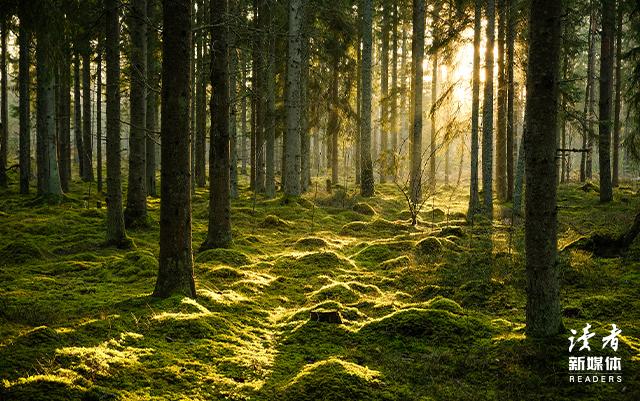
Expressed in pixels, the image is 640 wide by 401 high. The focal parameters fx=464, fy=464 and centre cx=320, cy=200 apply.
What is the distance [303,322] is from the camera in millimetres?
6438

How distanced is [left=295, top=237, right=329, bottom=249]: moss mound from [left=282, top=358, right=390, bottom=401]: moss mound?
6.93 meters

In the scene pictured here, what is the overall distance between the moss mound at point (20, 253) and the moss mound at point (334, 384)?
25.2ft

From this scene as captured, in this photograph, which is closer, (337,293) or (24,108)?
(337,293)

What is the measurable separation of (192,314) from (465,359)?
3.43 meters

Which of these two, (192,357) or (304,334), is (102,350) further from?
(304,334)

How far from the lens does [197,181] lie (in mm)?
27047

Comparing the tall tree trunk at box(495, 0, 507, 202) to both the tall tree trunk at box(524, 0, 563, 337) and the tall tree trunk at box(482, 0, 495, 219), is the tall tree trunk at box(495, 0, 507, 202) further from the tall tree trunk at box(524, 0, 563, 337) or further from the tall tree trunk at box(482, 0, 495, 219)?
the tall tree trunk at box(524, 0, 563, 337)

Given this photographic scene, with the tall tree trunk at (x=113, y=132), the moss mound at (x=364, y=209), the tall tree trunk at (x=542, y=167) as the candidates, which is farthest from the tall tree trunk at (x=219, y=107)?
the moss mound at (x=364, y=209)

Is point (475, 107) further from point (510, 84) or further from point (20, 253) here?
point (20, 253)

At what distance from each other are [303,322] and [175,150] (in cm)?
298

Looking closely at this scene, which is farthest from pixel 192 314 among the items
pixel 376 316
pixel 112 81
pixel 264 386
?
pixel 112 81

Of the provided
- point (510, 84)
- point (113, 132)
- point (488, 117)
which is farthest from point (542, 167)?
point (510, 84)

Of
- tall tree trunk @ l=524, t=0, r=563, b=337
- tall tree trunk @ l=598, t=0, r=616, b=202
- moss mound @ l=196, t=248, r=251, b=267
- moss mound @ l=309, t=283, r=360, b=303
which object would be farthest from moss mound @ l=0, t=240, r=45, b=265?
tall tree trunk @ l=598, t=0, r=616, b=202

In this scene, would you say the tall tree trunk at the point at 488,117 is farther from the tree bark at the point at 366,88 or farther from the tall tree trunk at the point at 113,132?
the tall tree trunk at the point at 113,132
